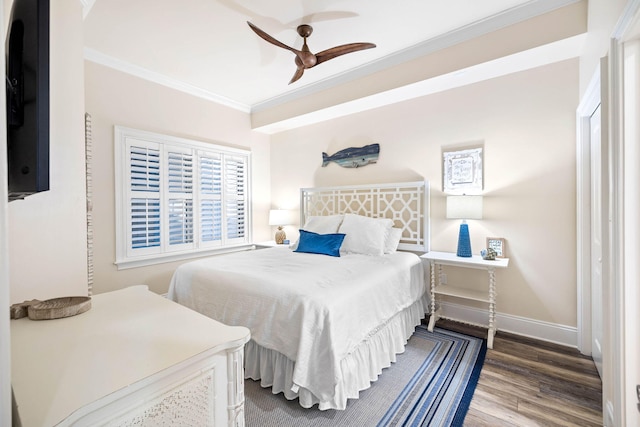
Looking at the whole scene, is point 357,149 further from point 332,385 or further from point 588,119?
point 332,385

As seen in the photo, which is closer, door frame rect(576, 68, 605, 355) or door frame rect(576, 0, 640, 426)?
door frame rect(576, 0, 640, 426)

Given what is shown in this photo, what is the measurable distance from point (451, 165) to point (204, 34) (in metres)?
2.75

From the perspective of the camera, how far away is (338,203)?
407cm

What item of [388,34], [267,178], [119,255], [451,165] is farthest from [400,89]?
[119,255]

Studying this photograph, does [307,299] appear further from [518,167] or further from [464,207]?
[518,167]

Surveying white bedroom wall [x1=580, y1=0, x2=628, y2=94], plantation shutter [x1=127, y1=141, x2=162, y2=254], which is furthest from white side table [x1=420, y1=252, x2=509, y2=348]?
plantation shutter [x1=127, y1=141, x2=162, y2=254]

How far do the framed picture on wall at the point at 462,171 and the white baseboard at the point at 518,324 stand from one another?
1.24 m

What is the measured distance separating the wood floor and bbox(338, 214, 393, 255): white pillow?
4.47 ft

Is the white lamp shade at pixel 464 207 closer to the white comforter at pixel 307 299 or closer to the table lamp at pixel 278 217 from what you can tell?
the white comforter at pixel 307 299

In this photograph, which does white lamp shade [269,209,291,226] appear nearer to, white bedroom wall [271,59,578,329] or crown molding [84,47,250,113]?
crown molding [84,47,250,113]

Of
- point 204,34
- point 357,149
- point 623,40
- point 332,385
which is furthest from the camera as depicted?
point 357,149

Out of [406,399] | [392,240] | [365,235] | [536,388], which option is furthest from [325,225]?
[536,388]

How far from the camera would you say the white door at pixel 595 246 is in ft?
6.99

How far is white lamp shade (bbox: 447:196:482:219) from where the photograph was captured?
8.94 feet
